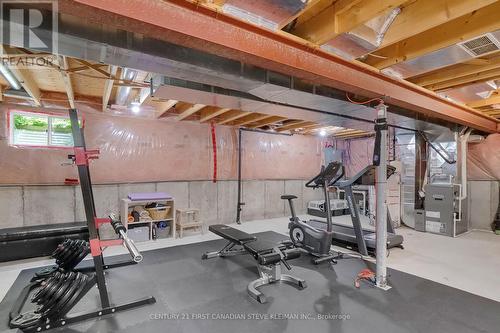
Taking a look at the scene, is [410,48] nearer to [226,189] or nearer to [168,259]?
[168,259]

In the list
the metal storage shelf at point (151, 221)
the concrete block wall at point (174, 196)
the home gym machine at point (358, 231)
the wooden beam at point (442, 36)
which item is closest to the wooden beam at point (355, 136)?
the concrete block wall at point (174, 196)

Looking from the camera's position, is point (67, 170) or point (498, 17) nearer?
point (498, 17)

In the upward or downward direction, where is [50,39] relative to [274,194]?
upward

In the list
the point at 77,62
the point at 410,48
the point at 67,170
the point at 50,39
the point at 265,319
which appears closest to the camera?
→ the point at 50,39

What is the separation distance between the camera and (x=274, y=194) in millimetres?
7156

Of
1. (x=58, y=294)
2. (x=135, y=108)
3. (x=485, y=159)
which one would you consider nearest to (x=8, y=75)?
(x=135, y=108)

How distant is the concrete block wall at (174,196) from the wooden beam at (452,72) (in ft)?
14.0

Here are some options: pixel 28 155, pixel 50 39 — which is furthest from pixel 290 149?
pixel 50 39

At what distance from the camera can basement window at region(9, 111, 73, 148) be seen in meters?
4.04

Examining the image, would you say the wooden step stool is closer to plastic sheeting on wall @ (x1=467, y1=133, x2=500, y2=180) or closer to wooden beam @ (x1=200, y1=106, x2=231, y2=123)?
wooden beam @ (x1=200, y1=106, x2=231, y2=123)

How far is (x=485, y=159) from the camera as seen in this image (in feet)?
19.9

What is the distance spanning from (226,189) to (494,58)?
5046 millimetres

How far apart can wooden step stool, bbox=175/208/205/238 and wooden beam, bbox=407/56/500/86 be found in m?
4.34

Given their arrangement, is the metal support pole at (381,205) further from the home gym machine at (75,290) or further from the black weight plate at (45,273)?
the black weight plate at (45,273)
